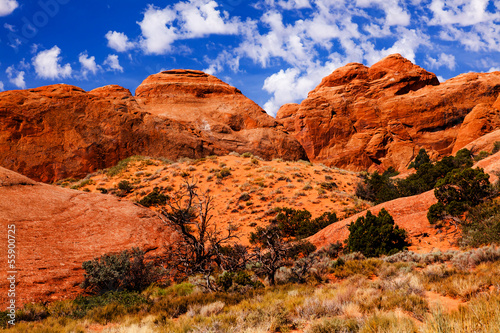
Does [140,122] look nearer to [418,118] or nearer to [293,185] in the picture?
[293,185]

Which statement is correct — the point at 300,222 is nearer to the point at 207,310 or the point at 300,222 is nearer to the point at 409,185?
the point at 409,185

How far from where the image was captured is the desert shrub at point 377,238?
1066 centimetres

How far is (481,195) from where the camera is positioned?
11.5m

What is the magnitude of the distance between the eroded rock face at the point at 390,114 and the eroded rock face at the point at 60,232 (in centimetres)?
4329

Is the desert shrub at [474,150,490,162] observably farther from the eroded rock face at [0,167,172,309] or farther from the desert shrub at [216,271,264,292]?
the eroded rock face at [0,167,172,309]

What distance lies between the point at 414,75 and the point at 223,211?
4883 cm

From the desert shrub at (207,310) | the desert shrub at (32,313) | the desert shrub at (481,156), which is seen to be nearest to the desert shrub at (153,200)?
the desert shrub at (32,313)

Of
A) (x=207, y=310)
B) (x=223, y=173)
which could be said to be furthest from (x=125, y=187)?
(x=207, y=310)

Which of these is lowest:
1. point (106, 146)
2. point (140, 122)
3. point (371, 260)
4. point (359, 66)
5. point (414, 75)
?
point (371, 260)

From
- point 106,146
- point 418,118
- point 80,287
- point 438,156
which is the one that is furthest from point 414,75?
point 80,287

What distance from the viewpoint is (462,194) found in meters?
11.7

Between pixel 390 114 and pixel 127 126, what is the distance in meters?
42.6

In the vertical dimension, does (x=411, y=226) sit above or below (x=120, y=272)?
below

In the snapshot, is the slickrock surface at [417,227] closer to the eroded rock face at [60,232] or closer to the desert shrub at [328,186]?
the desert shrub at [328,186]
